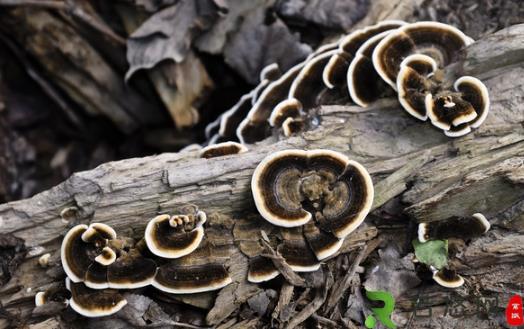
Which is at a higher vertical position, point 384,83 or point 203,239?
point 384,83

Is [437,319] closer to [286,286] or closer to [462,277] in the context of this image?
[462,277]

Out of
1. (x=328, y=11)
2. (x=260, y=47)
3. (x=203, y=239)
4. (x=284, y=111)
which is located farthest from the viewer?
(x=260, y=47)

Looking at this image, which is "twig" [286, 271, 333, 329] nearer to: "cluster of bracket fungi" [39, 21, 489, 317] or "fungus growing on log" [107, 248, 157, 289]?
"cluster of bracket fungi" [39, 21, 489, 317]

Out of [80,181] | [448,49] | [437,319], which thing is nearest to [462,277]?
[437,319]

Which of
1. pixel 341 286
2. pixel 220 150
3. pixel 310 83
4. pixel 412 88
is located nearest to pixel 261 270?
pixel 341 286

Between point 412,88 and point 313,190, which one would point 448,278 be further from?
point 412,88

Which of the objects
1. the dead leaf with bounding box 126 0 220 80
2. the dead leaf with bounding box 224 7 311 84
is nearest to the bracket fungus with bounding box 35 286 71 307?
the dead leaf with bounding box 126 0 220 80
